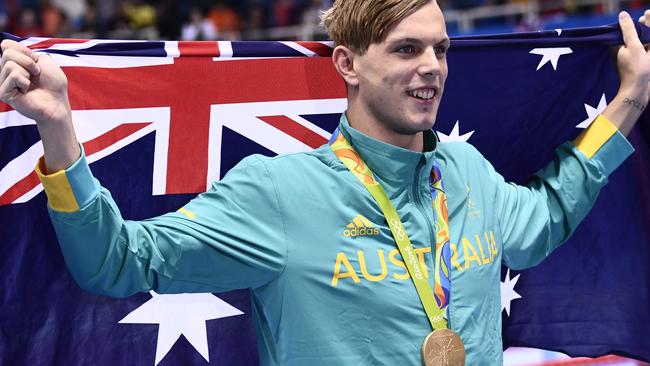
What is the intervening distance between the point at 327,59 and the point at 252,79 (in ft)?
0.87

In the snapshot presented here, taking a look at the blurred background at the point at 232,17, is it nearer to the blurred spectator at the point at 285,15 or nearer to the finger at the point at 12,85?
the blurred spectator at the point at 285,15

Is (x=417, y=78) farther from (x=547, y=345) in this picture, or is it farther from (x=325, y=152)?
A: (x=547, y=345)

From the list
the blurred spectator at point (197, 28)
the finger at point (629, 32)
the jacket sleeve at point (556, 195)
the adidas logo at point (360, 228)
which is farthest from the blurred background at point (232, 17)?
the adidas logo at point (360, 228)

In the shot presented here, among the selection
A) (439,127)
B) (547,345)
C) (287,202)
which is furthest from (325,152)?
(547,345)

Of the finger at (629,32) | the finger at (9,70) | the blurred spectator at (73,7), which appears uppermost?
the finger at (629,32)

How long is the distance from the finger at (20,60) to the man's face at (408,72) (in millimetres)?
938

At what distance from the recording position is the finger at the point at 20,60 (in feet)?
6.38

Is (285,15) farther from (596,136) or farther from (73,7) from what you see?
(596,136)

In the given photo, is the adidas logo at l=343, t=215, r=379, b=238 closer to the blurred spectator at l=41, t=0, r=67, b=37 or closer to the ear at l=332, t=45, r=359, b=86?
the ear at l=332, t=45, r=359, b=86

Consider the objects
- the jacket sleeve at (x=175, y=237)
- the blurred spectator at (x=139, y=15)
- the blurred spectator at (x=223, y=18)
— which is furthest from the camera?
the blurred spectator at (x=223, y=18)

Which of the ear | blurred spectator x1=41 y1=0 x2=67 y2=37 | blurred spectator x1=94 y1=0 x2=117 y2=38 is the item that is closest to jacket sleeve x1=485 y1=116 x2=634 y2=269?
the ear

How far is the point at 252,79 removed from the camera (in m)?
2.93

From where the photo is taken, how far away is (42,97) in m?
1.99

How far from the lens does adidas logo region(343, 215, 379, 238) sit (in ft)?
8.01
